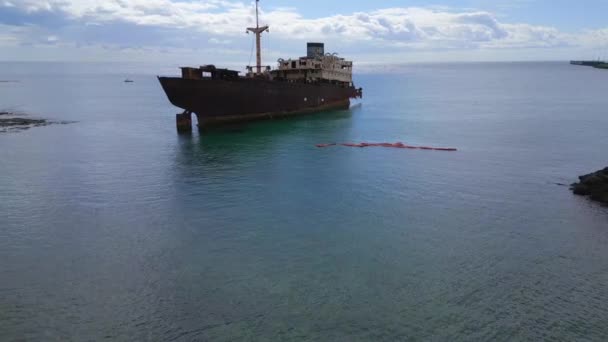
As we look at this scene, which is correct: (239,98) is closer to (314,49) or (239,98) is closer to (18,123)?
(314,49)

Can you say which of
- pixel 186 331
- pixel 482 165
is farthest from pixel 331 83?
pixel 186 331

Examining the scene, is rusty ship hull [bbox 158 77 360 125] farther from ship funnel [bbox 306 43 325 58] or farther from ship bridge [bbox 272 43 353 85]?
ship funnel [bbox 306 43 325 58]

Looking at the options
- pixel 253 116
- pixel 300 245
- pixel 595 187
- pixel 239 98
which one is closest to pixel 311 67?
pixel 253 116

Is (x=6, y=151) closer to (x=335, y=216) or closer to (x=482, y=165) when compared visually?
(x=335, y=216)

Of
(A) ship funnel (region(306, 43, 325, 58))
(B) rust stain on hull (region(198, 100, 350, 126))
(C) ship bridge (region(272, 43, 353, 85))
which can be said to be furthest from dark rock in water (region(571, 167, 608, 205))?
(A) ship funnel (region(306, 43, 325, 58))

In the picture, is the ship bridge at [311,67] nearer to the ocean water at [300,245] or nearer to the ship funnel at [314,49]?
the ship funnel at [314,49]

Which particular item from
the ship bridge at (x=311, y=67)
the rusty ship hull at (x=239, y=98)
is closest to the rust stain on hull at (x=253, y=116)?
the rusty ship hull at (x=239, y=98)

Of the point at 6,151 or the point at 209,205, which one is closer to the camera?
the point at 209,205
